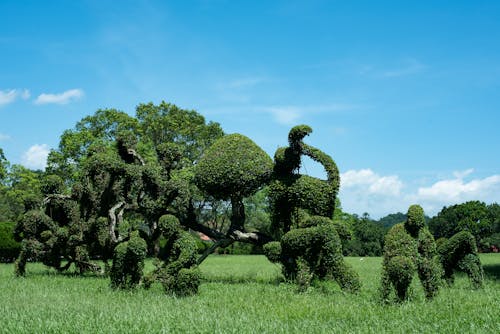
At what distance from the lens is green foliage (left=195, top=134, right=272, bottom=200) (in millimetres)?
11859

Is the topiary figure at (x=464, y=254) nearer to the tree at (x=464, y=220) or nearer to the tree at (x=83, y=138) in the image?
the tree at (x=83, y=138)

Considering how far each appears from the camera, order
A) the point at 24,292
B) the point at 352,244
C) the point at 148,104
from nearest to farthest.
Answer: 1. the point at 24,292
2. the point at 148,104
3. the point at 352,244

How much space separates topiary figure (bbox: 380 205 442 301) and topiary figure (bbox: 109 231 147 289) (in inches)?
186

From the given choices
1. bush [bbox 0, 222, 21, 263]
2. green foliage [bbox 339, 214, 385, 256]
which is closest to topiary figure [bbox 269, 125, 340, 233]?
bush [bbox 0, 222, 21, 263]

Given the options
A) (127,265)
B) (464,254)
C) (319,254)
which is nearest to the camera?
(127,265)

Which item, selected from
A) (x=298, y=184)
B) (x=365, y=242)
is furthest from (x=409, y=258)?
(x=365, y=242)

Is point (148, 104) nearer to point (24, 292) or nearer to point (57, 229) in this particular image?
point (57, 229)

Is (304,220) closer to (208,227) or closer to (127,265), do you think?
(208,227)

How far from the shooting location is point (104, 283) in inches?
468

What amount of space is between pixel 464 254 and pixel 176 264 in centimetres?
617

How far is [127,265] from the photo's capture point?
9930 mm

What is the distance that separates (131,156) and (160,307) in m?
6.47

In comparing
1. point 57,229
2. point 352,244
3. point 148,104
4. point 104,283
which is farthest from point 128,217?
point 352,244

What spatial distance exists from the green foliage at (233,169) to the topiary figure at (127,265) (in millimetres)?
2669
